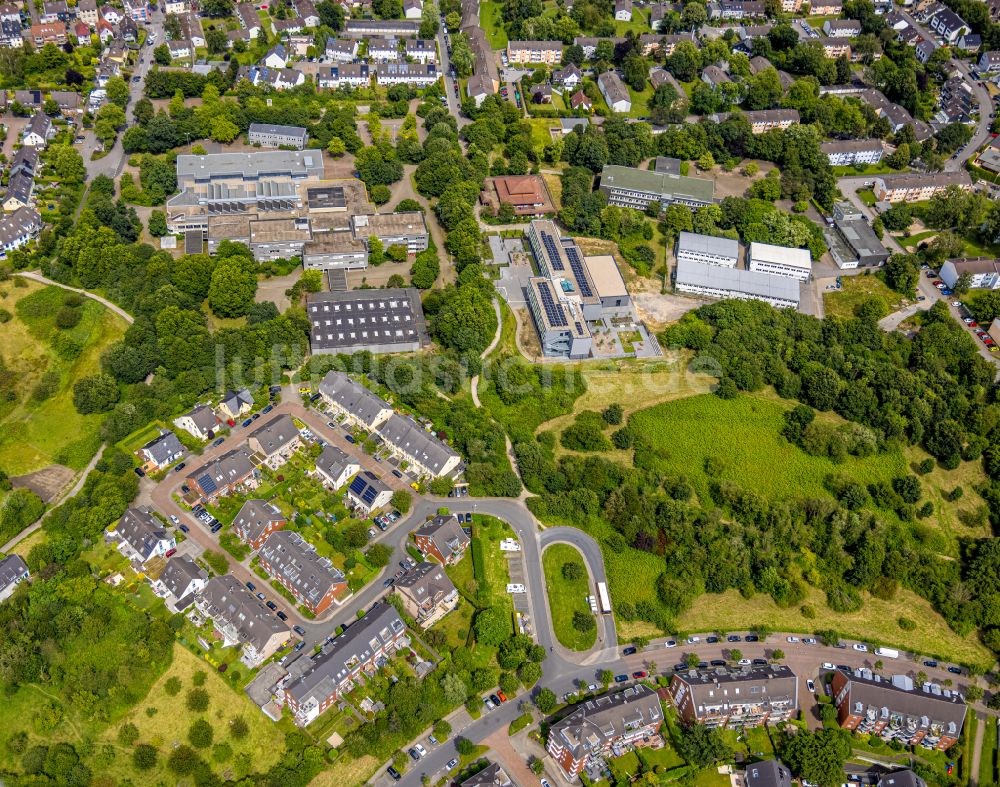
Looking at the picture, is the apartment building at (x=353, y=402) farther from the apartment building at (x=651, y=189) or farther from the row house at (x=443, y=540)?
the apartment building at (x=651, y=189)

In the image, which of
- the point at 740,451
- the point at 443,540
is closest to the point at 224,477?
the point at 443,540

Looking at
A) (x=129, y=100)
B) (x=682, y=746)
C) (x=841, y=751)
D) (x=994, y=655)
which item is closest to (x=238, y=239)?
(x=129, y=100)

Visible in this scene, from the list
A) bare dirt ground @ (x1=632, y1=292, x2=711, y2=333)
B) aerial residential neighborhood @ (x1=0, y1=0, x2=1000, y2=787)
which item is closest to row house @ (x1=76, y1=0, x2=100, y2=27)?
aerial residential neighborhood @ (x1=0, y1=0, x2=1000, y2=787)

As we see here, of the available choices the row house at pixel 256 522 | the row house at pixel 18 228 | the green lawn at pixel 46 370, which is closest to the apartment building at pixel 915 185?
the row house at pixel 256 522

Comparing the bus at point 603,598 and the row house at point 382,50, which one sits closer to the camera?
the bus at point 603,598

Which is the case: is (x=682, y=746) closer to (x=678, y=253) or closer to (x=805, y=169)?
(x=678, y=253)

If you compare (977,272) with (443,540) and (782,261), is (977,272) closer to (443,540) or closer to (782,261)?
(782,261)
